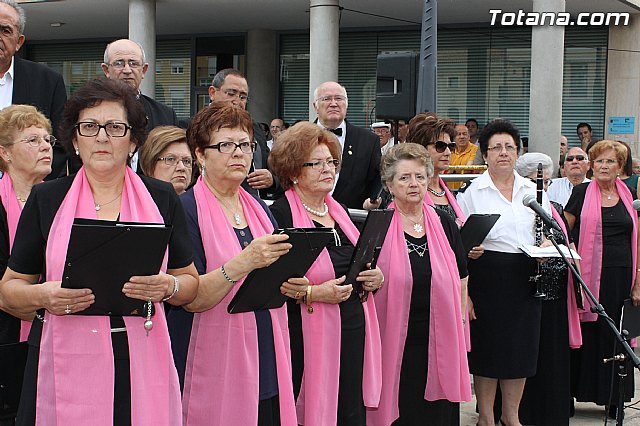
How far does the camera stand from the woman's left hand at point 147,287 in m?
2.85

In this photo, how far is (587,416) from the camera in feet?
21.9

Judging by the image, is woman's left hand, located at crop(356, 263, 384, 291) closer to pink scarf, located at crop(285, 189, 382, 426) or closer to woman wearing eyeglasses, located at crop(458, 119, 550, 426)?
pink scarf, located at crop(285, 189, 382, 426)

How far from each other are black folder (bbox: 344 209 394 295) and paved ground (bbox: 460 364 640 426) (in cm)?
250

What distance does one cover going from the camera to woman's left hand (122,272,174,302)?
285 cm

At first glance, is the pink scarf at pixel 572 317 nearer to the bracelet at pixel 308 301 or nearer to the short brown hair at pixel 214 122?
the bracelet at pixel 308 301

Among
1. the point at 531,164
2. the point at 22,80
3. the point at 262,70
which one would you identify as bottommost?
the point at 531,164

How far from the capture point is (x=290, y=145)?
4371mm

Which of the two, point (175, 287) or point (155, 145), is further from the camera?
point (155, 145)

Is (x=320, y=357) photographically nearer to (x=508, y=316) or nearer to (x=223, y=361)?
(x=223, y=361)

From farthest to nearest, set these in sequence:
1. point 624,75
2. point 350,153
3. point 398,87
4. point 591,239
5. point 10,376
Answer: point 624,75 → point 398,87 → point 591,239 → point 350,153 → point 10,376

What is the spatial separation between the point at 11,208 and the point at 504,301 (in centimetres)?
339

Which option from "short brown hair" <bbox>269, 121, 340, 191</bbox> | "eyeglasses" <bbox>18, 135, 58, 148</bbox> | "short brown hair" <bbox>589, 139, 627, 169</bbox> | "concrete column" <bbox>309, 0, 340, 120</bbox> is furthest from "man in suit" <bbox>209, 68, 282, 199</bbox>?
"concrete column" <bbox>309, 0, 340, 120</bbox>

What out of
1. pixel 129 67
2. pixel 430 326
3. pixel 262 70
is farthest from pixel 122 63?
pixel 262 70

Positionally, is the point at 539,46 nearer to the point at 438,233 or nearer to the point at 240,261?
the point at 438,233
